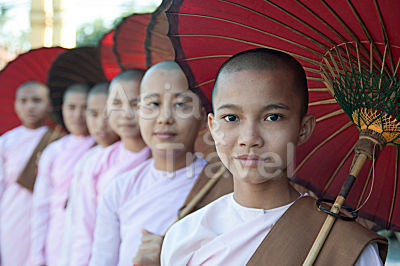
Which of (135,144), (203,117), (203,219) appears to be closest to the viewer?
(203,219)

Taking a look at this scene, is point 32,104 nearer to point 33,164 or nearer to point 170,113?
point 33,164

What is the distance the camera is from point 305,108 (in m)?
1.73

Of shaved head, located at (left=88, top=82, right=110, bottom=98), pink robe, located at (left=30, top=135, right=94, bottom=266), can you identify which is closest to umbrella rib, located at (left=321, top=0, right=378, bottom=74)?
shaved head, located at (left=88, top=82, right=110, bottom=98)

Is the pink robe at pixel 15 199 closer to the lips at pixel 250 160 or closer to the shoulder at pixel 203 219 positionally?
the shoulder at pixel 203 219

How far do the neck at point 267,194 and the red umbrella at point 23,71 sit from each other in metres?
3.15

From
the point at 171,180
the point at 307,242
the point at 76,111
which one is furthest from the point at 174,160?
the point at 76,111

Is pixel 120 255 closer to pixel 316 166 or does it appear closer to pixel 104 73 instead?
pixel 316 166

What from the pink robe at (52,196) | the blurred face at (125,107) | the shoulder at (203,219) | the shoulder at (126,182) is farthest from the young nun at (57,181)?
the shoulder at (203,219)

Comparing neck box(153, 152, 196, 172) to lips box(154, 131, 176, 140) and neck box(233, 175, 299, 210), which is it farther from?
neck box(233, 175, 299, 210)

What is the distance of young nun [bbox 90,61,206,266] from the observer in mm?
2416

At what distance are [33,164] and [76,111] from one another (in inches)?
36.9

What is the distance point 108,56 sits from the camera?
12.9 ft

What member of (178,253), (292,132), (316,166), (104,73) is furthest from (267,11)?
(104,73)

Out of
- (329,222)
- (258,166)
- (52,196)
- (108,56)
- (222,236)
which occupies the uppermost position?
(108,56)
